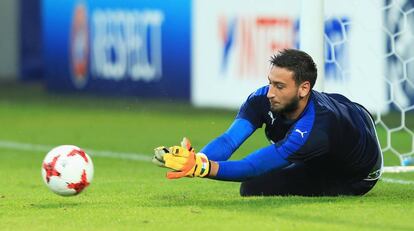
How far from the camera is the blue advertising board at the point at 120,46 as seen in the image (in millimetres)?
17172

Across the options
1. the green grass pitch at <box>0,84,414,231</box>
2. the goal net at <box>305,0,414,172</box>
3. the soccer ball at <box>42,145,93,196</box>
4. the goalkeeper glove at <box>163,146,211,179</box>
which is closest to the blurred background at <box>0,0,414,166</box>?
the goal net at <box>305,0,414,172</box>

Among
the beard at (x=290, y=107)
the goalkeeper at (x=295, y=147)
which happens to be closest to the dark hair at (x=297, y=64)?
the goalkeeper at (x=295, y=147)

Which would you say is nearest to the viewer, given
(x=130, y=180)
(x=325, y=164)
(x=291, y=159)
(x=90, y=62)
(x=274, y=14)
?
(x=291, y=159)

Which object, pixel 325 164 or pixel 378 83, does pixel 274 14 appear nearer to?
pixel 378 83

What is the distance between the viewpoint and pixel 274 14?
15.2m

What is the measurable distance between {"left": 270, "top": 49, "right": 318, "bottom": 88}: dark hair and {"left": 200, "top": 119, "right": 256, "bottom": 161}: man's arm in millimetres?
567

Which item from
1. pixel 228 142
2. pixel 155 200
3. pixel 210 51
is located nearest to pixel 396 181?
pixel 228 142

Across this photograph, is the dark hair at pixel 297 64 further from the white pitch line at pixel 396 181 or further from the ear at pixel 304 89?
the white pitch line at pixel 396 181

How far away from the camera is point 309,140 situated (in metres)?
7.16

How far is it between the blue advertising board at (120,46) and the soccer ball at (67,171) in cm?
947

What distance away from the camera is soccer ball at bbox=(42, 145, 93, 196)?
24.0 ft

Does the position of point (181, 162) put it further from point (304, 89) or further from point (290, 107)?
point (304, 89)

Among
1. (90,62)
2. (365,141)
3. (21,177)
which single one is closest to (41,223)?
(365,141)

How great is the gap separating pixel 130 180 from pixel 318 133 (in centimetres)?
248
